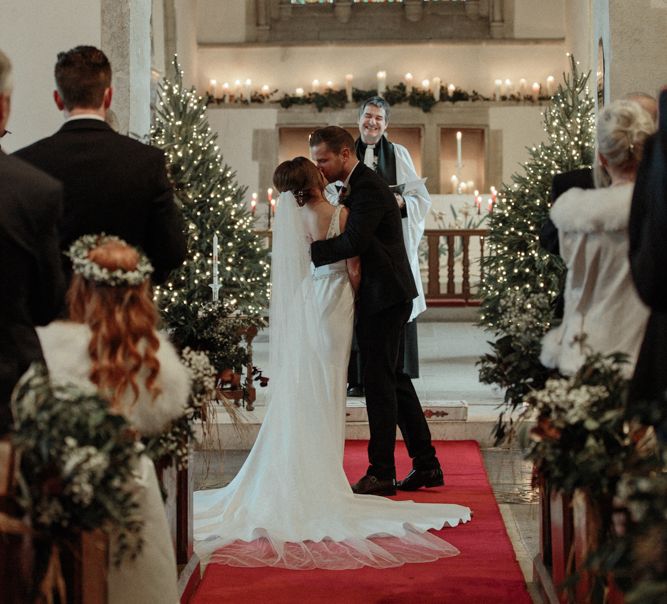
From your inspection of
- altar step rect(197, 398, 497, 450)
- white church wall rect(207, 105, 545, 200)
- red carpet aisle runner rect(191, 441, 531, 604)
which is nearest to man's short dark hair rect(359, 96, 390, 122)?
altar step rect(197, 398, 497, 450)

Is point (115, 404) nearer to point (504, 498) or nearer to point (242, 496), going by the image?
→ point (242, 496)

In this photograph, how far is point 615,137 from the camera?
3.29 m

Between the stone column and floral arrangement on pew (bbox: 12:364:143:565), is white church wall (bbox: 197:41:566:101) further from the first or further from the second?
floral arrangement on pew (bbox: 12:364:143:565)

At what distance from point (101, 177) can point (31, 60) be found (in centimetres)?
368

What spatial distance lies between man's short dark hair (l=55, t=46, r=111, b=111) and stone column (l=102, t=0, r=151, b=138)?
3.51 metres

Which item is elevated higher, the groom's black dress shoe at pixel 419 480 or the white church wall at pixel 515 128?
the white church wall at pixel 515 128

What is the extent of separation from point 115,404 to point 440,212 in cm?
1209

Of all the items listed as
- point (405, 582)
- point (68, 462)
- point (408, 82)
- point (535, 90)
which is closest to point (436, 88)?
point (408, 82)

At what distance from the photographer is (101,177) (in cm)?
358

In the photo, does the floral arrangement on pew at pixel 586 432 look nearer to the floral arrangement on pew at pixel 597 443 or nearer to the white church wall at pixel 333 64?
the floral arrangement on pew at pixel 597 443

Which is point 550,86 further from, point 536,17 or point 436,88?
point 436,88

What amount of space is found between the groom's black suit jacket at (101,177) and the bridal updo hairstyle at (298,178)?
153cm

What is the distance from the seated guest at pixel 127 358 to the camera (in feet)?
9.77

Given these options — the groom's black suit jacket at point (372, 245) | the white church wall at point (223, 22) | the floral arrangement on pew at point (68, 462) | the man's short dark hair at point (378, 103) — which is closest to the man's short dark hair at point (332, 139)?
the groom's black suit jacket at point (372, 245)
